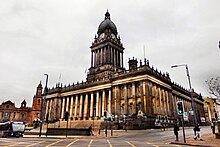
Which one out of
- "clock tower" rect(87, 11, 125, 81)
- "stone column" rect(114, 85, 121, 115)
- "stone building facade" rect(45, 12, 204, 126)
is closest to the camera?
"stone building facade" rect(45, 12, 204, 126)

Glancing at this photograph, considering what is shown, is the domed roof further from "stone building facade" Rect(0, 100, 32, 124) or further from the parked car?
the parked car

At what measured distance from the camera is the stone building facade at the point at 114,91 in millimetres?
52234

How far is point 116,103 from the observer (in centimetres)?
5594

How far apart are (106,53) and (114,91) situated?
2270 centimetres

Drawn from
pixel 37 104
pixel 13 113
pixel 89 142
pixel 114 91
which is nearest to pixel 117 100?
pixel 114 91

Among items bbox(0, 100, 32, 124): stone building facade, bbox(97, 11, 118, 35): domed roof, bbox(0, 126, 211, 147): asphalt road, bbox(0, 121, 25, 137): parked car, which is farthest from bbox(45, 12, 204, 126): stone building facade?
bbox(0, 121, 25, 137): parked car

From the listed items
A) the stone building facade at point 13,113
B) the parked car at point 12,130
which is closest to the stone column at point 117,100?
the parked car at point 12,130

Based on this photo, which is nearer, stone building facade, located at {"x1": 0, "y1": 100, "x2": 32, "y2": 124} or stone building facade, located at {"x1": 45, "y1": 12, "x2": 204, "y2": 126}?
stone building facade, located at {"x1": 45, "y1": 12, "x2": 204, "y2": 126}

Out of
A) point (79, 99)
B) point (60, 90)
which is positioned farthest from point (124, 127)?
point (60, 90)

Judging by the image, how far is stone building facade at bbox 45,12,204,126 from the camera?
52.2 meters

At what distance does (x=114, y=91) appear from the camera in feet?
191

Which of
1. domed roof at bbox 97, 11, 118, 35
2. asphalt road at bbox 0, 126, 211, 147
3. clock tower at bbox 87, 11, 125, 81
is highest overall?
domed roof at bbox 97, 11, 118, 35

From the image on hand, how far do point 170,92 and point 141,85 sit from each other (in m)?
17.1

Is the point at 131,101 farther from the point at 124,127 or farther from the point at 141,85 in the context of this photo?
the point at 124,127
